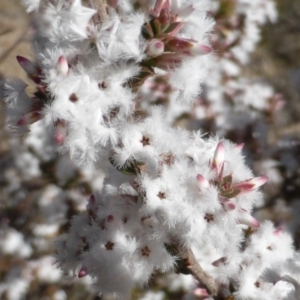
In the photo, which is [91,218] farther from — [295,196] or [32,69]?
[295,196]

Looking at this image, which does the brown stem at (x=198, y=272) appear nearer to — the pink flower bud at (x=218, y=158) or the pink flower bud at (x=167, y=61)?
the pink flower bud at (x=218, y=158)

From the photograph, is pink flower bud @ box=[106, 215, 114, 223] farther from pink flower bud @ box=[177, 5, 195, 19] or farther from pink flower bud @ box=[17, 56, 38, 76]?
pink flower bud @ box=[177, 5, 195, 19]

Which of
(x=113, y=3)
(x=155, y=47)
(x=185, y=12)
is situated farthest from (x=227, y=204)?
(x=113, y=3)

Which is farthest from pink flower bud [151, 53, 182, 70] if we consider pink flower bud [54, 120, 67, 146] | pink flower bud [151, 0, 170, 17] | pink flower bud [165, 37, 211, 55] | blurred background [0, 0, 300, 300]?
blurred background [0, 0, 300, 300]

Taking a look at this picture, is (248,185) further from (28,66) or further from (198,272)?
(28,66)

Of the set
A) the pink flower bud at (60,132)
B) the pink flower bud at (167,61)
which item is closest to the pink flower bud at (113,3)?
A: the pink flower bud at (167,61)
